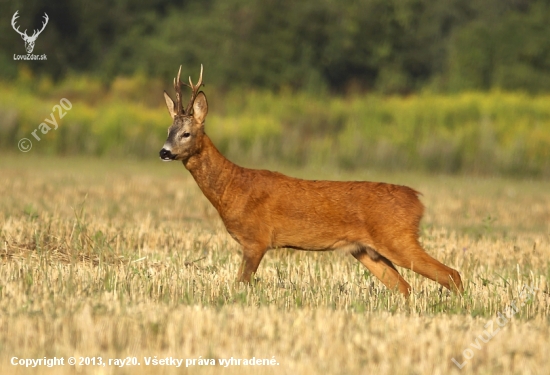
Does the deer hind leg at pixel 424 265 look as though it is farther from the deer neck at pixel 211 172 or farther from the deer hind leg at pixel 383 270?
the deer neck at pixel 211 172

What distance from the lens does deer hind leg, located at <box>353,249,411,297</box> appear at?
972 cm

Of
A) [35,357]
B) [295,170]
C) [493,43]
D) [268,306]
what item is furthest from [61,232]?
[493,43]

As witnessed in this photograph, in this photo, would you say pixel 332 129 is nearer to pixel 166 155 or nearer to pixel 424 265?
pixel 166 155

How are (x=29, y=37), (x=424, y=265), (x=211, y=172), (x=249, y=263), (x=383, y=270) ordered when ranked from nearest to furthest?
(x=424, y=265) → (x=249, y=263) → (x=383, y=270) → (x=211, y=172) → (x=29, y=37)

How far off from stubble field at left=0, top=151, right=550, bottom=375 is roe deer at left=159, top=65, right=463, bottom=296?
0.32 m

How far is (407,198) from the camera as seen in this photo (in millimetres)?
9656

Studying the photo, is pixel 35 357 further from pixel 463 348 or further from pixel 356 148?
pixel 356 148

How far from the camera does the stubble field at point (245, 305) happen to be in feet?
21.1

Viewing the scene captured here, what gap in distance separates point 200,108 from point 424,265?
2795 millimetres

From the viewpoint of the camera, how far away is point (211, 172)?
391 inches

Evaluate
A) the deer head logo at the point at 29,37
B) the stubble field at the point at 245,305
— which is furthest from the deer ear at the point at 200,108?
the deer head logo at the point at 29,37

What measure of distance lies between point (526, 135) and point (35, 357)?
22856 mm

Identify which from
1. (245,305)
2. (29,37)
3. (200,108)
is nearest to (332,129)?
(29,37)

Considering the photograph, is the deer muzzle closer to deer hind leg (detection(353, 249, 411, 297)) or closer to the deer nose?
the deer nose
